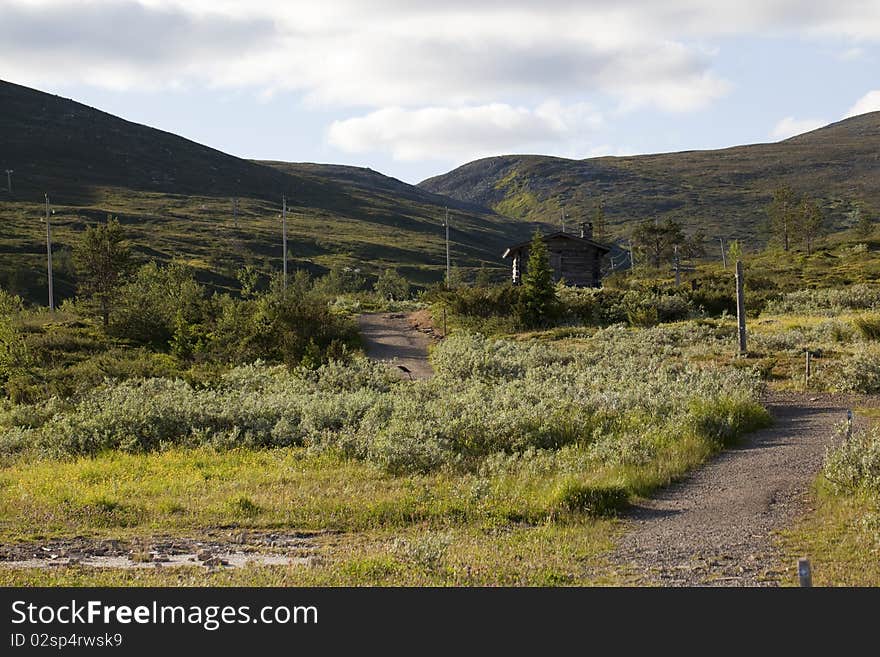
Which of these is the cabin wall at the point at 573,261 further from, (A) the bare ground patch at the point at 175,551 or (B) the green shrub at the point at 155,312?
(A) the bare ground patch at the point at 175,551

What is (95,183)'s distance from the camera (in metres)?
152

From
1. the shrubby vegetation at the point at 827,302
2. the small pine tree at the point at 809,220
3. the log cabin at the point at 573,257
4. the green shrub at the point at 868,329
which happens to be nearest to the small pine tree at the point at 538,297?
the shrubby vegetation at the point at 827,302

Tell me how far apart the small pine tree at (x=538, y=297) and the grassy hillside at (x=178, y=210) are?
176 feet

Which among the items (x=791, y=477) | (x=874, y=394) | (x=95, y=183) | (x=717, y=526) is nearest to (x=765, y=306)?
(x=874, y=394)

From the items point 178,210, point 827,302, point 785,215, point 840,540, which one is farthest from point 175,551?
point 178,210

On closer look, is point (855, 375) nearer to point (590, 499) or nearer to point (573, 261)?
point (590, 499)

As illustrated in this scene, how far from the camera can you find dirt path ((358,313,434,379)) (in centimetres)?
3291

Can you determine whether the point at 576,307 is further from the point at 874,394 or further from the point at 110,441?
the point at 110,441

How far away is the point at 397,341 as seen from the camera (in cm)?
3953

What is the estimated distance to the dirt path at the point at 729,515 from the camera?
29.7ft

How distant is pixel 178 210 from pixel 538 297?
359 ft

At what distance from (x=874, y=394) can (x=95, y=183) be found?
149m

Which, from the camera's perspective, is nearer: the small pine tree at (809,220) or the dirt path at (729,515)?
the dirt path at (729,515)

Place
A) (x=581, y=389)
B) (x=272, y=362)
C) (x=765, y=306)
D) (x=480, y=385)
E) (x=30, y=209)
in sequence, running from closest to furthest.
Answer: (x=581, y=389) < (x=480, y=385) < (x=272, y=362) < (x=765, y=306) < (x=30, y=209)
